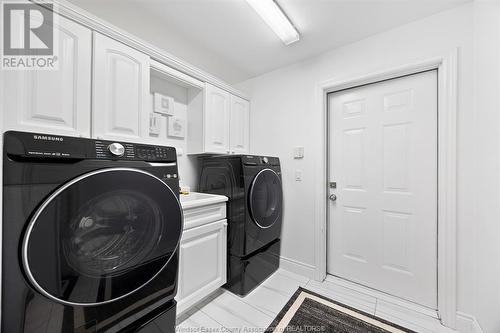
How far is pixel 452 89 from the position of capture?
1.43 m

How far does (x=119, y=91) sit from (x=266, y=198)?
58.6 inches

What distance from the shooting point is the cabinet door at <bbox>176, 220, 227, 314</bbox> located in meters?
1.39

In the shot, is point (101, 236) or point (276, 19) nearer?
point (101, 236)

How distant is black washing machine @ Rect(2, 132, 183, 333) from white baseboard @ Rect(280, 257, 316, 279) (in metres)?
1.42

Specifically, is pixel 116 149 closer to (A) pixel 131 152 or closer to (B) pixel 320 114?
(A) pixel 131 152

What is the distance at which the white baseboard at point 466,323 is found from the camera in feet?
4.39

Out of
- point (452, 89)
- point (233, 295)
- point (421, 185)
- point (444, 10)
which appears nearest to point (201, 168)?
point (233, 295)

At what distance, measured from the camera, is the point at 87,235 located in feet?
2.77

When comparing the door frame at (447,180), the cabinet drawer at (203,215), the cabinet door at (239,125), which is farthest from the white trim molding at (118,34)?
the door frame at (447,180)

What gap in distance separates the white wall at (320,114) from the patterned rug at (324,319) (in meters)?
0.45

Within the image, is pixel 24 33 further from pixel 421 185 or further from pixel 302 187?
pixel 421 185

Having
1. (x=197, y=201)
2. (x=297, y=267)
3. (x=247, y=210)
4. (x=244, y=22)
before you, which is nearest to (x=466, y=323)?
(x=297, y=267)

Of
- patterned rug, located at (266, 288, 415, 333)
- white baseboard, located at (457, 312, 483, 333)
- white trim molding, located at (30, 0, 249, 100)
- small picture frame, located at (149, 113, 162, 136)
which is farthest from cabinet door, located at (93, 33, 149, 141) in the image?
white baseboard, located at (457, 312, 483, 333)

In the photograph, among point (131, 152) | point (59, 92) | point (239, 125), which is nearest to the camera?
point (131, 152)
